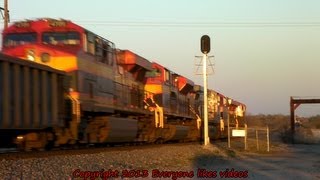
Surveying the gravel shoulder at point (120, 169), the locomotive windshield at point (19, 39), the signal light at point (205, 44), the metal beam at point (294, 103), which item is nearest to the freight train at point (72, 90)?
the locomotive windshield at point (19, 39)

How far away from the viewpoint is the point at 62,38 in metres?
19.9

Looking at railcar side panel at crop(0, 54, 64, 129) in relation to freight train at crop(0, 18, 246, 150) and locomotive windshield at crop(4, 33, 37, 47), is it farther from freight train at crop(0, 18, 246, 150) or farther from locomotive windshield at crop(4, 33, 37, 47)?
locomotive windshield at crop(4, 33, 37, 47)

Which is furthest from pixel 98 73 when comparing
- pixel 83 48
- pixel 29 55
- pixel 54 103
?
pixel 54 103

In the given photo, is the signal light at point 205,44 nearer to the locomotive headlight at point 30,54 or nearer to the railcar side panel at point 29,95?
the locomotive headlight at point 30,54

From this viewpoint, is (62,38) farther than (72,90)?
Yes

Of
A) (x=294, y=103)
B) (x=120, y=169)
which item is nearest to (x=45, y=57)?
(x=120, y=169)

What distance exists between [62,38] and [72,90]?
2408 mm

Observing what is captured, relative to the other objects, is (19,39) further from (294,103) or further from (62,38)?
(294,103)

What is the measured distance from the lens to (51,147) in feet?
64.4

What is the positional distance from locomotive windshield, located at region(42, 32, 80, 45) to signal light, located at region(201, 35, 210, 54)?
1235cm

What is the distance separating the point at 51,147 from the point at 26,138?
9.06ft

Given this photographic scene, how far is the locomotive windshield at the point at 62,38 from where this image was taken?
65.2 feet

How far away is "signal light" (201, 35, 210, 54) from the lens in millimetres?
30891

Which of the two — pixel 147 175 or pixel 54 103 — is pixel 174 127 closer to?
pixel 54 103
